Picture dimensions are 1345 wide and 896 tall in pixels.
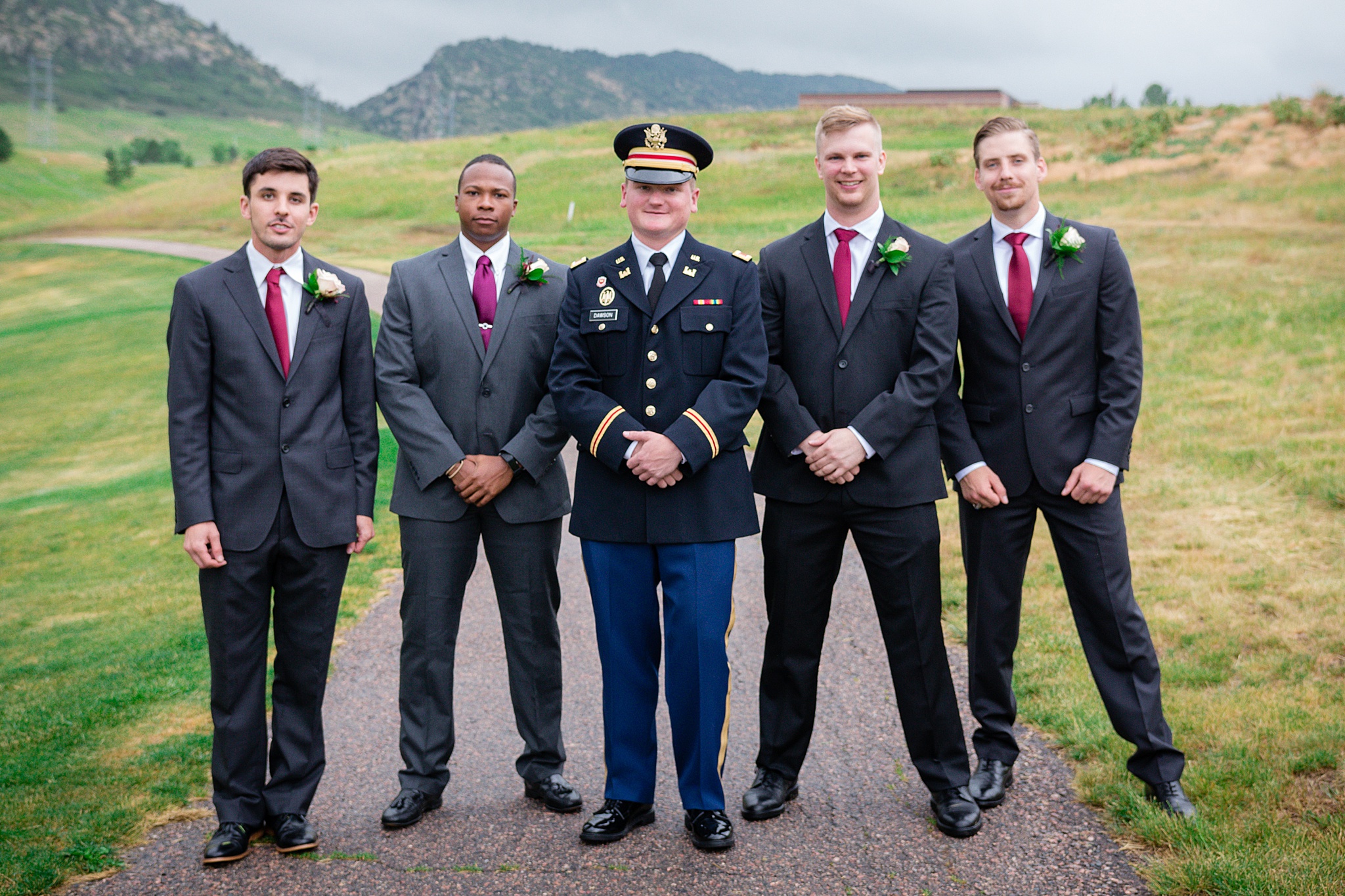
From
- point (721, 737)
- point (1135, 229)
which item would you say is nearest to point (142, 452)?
point (721, 737)

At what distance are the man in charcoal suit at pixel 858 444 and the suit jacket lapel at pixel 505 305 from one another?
1031 mm

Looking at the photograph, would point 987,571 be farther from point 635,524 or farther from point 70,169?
point 70,169

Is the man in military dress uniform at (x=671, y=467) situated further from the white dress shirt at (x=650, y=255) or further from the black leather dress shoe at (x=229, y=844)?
the black leather dress shoe at (x=229, y=844)

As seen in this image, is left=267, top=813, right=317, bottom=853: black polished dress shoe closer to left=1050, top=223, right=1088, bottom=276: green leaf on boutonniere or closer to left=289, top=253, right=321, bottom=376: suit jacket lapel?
left=289, top=253, right=321, bottom=376: suit jacket lapel

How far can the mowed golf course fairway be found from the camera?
162 inches

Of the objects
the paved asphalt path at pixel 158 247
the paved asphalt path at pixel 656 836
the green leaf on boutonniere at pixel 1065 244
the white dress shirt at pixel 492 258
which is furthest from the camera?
the paved asphalt path at pixel 158 247

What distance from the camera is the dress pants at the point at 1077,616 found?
4062mm

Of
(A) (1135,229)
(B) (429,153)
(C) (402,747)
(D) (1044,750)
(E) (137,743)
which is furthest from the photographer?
(B) (429,153)

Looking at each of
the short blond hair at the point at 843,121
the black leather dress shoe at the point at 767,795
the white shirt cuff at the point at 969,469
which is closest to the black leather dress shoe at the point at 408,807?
the black leather dress shoe at the point at 767,795

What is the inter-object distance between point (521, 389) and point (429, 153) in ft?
184

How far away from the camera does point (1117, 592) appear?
4.09 metres

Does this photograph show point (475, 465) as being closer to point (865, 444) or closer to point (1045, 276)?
point (865, 444)

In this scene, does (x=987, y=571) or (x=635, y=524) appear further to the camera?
(x=987, y=571)

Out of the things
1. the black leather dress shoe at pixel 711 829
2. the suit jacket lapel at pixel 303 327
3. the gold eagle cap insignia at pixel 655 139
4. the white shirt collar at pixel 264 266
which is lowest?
the black leather dress shoe at pixel 711 829
